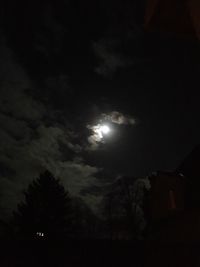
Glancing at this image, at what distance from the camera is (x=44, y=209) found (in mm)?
39688

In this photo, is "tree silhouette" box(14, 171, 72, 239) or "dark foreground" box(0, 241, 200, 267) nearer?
"dark foreground" box(0, 241, 200, 267)

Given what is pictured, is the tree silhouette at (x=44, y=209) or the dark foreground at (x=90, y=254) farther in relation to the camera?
the tree silhouette at (x=44, y=209)

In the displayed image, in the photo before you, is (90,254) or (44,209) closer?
(90,254)

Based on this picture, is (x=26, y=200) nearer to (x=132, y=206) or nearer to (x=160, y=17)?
(x=132, y=206)

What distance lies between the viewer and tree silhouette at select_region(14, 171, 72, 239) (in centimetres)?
3809

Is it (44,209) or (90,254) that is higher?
(44,209)

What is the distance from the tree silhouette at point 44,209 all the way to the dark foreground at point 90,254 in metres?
20.7

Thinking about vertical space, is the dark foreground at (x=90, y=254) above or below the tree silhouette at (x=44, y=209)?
below

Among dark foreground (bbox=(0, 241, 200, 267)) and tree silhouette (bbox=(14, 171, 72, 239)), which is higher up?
tree silhouette (bbox=(14, 171, 72, 239))

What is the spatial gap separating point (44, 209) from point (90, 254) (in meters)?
24.6

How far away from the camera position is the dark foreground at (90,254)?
1462 centimetres

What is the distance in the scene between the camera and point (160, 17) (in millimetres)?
3387

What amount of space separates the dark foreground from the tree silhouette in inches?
816

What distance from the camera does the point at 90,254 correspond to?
16109 mm
